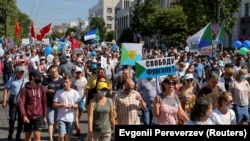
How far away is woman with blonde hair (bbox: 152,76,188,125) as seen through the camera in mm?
7699

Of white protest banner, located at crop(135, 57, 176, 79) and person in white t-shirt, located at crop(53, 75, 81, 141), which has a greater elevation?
white protest banner, located at crop(135, 57, 176, 79)

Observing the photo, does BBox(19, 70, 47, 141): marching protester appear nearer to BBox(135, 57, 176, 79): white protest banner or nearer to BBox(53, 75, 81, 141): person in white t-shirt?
BBox(53, 75, 81, 141): person in white t-shirt

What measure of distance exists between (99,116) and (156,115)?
90 centimetres

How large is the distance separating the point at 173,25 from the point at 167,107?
56.5 metres

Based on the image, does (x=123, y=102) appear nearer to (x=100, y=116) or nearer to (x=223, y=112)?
(x=100, y=116)

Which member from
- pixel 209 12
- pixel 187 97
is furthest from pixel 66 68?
pixel 209 12

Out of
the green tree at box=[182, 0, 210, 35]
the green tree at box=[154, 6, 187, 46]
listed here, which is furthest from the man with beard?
the green tree at box=[154, 6, 187, 46]

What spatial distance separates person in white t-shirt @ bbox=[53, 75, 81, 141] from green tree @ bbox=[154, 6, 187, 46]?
5266 centimetres

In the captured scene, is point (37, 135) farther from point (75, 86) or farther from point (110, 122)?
point (75, 86)

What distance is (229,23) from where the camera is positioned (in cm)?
4894

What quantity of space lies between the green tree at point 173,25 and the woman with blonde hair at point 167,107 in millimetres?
54198

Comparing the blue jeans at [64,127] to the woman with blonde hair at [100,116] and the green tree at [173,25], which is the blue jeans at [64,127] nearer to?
the woman with blonde hair at [100,116]

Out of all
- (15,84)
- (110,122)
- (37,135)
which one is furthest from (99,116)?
(15,84)

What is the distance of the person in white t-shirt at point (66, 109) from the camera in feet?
31.0
